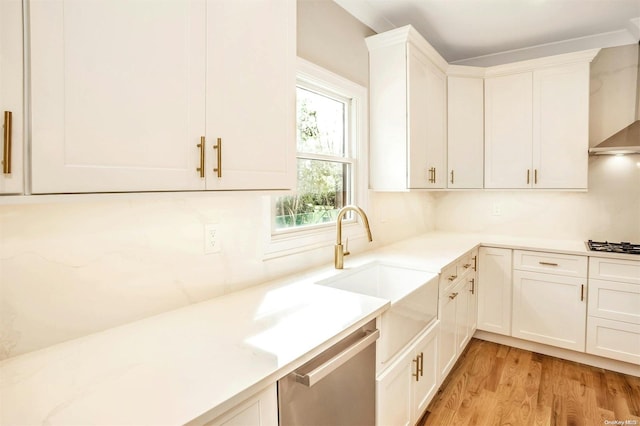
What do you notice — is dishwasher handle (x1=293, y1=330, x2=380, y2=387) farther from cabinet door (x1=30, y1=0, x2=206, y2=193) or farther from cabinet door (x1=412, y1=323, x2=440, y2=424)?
cabinet door (x1=30, y1=0, x2=206, y2=193)

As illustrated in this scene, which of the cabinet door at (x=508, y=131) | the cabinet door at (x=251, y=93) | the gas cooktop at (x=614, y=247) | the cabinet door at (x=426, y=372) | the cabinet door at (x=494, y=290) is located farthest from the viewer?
the cabinet door at (x=508, y=131)

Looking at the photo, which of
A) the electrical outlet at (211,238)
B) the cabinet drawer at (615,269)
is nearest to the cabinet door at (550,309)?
the cabinet drawer at (615,269)

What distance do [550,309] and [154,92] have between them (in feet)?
10.1

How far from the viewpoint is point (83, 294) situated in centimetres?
113

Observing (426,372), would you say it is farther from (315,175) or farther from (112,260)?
(112,260)

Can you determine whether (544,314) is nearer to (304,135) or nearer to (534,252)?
(534,252)

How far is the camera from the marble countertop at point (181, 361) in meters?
0.77

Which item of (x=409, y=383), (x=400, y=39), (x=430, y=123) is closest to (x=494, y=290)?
(x=430, y=123)

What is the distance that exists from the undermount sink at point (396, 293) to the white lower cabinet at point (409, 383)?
0.20ft

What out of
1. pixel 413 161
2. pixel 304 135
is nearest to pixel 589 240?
pixel 413 161

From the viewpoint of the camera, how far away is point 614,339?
2.53m

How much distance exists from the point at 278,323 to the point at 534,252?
2.42 m

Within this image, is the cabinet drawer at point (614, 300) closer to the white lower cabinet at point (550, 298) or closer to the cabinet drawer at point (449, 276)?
the white lower cabinet at point (550, 298)

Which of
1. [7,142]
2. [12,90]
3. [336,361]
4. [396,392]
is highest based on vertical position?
[12,90]
